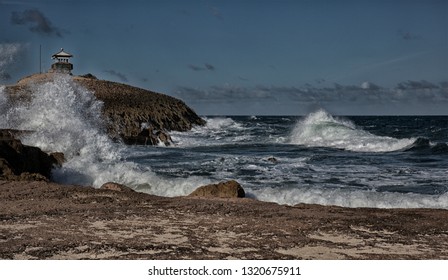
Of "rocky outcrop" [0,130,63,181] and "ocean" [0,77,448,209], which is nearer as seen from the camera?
"ocean" [0,77,448,209]

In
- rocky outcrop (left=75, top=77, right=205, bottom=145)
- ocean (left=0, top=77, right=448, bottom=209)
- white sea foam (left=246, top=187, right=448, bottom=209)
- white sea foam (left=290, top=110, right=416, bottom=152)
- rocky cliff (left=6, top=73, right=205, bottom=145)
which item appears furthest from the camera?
rocky outcrop (left=75, top=77, right=205, bottom=145)

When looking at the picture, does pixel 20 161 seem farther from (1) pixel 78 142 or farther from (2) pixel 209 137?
(2) pixel 209 137

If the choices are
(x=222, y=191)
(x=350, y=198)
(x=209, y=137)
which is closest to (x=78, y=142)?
(x=222, y=191)

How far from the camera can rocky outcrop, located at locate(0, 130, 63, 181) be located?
8.92 meters

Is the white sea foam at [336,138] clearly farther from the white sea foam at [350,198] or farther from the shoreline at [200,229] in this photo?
the shoreline at [200,229]

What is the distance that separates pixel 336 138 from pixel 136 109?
48.7 ft

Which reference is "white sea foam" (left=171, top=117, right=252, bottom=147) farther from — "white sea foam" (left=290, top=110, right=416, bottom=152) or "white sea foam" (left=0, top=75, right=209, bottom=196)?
"white sea foam" (left=0, top=75, right=209, bottom=196)

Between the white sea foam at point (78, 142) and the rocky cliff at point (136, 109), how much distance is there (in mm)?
6727

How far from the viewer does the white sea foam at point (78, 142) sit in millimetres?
10234

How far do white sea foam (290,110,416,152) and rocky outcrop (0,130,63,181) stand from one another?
13.4m

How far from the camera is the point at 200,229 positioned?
5414 mm

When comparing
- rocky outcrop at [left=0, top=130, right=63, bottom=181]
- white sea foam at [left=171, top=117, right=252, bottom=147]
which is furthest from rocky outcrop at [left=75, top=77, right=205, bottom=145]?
rocky outcrop at [left=0, top=130, right=63, bottom=181]

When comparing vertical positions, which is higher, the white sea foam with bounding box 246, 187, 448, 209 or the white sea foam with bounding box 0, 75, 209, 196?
the white sea foam with bounding box 0, 75, 209, 196

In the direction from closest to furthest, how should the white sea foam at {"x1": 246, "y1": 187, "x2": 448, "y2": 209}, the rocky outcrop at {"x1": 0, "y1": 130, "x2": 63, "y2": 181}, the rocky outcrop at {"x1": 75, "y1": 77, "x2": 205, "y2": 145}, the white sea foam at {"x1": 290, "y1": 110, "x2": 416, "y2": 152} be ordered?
the white sea foam at {"x1": 246, "y1": 187, "x2": 448, "y2": 209} < the rocky outcrop at {"x1": 0, "y1": 130, "x2": 63, "y2": 181} < the white sea foam at {"x1": 290, "y1": 110, "x2": 416, "y2": 152} < the rocky outcrop at {"x1": 75, "y1": 77, "x2": 205, "y2": 145}
